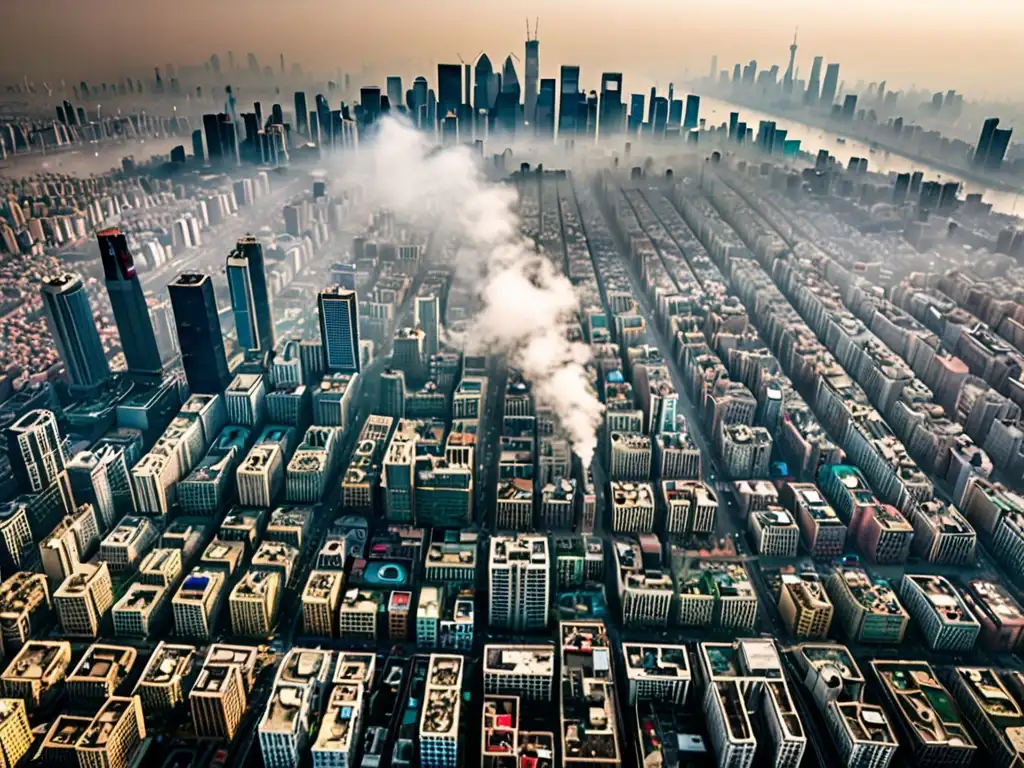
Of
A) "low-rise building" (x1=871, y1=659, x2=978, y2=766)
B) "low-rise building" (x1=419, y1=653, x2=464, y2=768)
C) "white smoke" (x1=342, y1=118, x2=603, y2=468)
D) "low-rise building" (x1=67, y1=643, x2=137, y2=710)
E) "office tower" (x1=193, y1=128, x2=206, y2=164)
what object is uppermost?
"office tower" (x1=193, y1=128, x2=206, y2=164)

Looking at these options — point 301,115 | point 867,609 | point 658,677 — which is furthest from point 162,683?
point 301,115

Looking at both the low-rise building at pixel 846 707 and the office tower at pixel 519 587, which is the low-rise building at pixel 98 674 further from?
the low-rise building at pixel 846 707

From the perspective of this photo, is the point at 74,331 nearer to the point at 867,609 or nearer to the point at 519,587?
the point at 519,587

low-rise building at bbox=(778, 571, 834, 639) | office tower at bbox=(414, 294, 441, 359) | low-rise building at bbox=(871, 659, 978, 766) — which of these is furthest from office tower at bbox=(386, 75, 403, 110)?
low-rise building at bbox=(871, 659, 978, 766)

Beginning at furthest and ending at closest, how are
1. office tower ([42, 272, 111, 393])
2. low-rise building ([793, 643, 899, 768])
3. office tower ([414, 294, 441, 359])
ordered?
office tower ([414, 294, 441, 359])
office tower ([42, 272, 111, 393])
low-rise building ([793, 643, 899, 768])

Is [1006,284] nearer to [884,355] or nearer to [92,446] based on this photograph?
[884,355]

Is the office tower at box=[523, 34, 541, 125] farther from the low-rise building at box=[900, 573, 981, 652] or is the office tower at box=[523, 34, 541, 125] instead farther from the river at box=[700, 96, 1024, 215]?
the low-rise building at box=[900, 573, 981, 652]

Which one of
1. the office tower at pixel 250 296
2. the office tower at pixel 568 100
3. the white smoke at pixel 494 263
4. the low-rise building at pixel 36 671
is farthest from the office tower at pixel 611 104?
the low-rise building at pixel 36 671
